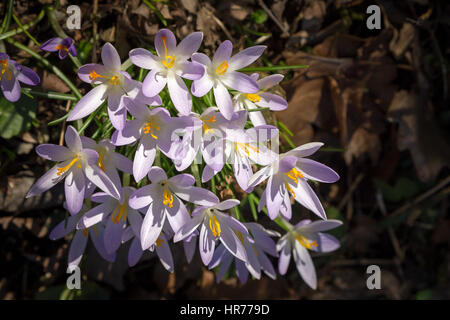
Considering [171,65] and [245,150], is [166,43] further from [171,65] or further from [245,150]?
[245,150]

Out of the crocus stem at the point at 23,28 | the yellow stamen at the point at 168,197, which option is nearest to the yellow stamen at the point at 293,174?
the yellow stamen at the point at 168,197

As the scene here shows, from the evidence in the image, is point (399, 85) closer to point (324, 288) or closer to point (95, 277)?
point (324, 288)

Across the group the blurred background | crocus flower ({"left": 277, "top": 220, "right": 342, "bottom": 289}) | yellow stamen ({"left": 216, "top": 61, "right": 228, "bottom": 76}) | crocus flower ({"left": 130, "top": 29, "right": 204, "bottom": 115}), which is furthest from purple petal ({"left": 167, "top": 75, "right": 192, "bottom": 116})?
crocus flower ({"left": 277, "top": 220, "right": 342, "bottom": 289})

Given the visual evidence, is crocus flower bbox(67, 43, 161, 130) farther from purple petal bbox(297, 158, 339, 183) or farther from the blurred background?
purple petal bbox(297, 158, 339, 183)

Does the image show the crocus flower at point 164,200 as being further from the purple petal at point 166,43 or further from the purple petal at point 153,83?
the purple petal at point 166,43

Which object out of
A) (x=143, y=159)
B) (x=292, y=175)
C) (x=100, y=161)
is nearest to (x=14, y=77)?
(x=100, y=161)

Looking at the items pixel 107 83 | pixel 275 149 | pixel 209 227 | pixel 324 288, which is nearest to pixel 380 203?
pixel 324 288
